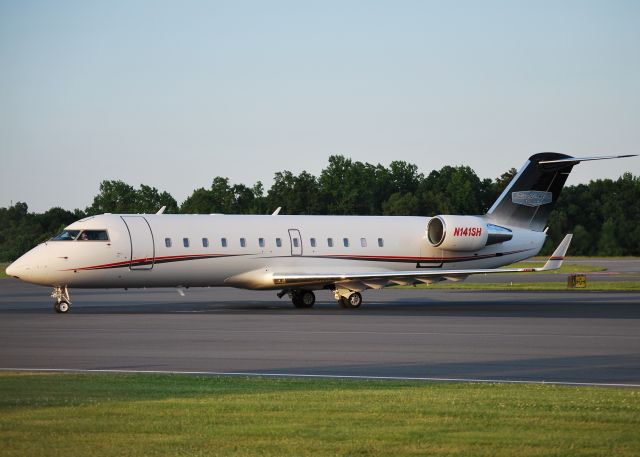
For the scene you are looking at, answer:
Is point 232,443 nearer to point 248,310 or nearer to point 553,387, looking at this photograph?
point 553,387

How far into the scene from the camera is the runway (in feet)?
55.1

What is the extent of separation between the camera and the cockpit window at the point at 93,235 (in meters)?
32.9

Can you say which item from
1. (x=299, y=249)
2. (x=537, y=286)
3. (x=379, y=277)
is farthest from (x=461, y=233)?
(x=537, y=286)

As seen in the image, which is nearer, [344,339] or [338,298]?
[344,339]

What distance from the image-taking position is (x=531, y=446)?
9.53m

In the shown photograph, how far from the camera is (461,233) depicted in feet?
125

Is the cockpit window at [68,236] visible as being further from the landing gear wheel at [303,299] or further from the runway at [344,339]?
the landing gear wheel at [303,299]

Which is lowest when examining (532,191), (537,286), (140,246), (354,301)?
(537,286)

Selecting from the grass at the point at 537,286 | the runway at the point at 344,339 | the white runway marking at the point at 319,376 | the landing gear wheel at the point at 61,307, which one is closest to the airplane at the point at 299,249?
the landing gear wheel at the point at 61,307

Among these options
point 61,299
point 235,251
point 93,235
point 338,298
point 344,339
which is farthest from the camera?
point 338,298

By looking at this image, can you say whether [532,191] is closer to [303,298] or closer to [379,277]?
[379,277]

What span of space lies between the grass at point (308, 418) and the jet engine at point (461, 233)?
79.1 feet

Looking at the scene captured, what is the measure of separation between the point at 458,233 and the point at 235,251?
840cm

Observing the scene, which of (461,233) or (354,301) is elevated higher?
(461,233)
